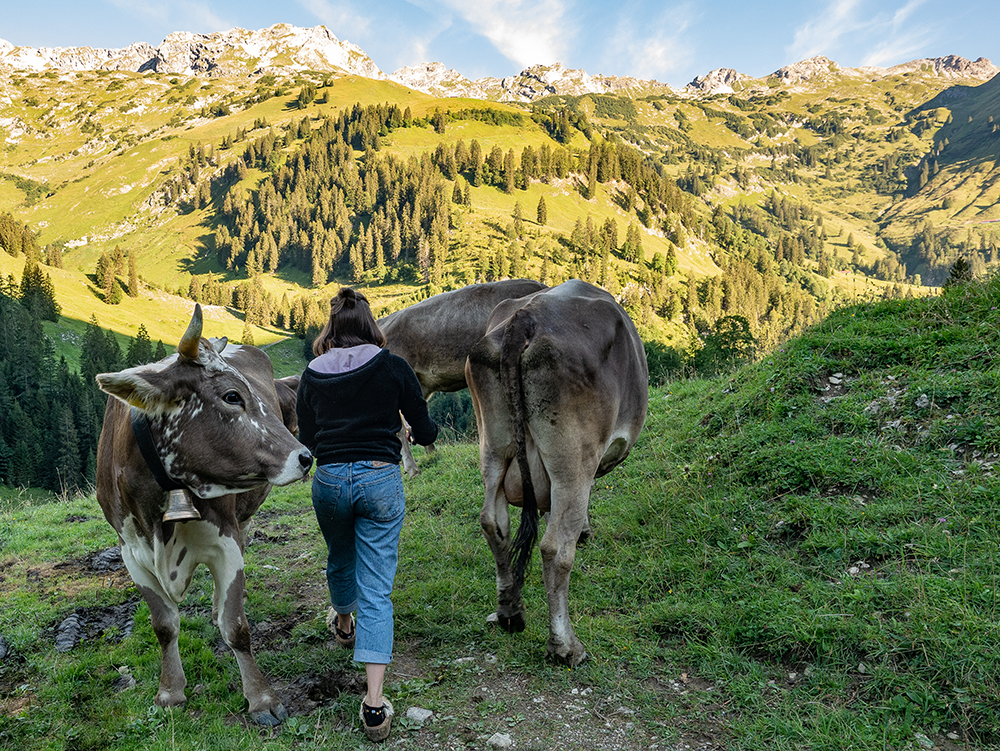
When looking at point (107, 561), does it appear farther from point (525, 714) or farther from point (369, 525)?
point (525, 714)

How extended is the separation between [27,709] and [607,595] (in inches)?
200

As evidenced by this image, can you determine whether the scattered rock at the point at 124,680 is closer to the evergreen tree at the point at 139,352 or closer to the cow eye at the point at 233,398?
the cow eye at the point at 233,398

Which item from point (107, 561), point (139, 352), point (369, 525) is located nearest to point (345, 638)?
point (369, 525)

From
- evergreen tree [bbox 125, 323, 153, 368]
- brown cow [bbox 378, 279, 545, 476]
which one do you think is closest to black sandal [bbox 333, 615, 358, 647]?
brown cow [bbox 378, 279, 545, 476]

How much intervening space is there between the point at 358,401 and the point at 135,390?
1518 mm

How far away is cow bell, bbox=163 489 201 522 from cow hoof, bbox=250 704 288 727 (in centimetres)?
163

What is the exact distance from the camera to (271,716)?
166 inches

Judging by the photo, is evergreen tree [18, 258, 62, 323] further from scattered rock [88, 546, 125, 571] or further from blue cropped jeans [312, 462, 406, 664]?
blue cropped jeans [312, 462, 406, 664]

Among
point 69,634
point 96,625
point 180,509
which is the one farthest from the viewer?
point 96,625

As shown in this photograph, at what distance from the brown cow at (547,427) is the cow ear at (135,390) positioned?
2.60 metres

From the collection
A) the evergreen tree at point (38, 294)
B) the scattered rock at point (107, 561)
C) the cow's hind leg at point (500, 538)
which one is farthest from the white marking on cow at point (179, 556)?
the evergreen tree at point (38, 294)

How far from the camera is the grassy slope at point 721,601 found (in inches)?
155

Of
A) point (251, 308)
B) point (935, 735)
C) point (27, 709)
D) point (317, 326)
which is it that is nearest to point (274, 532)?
point (27, 709)

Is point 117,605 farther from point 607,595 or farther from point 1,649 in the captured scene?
point 607,595
